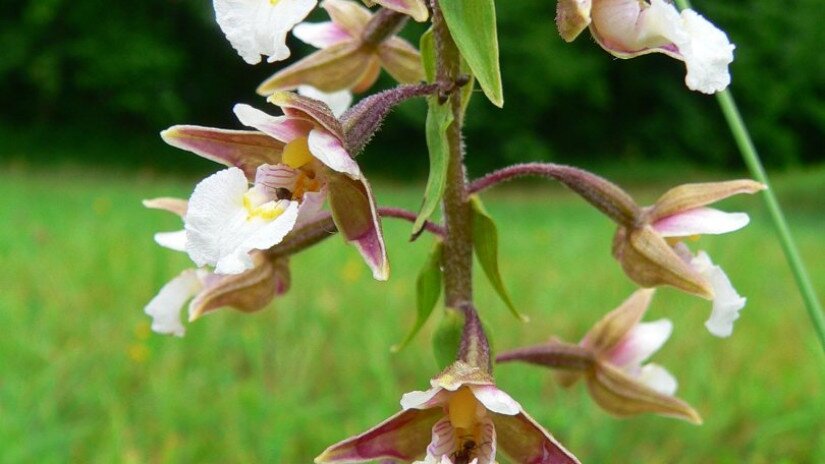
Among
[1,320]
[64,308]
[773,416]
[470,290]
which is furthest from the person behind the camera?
[64,308]

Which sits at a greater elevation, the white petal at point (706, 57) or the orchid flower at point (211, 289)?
the white petal at point (706, 57)

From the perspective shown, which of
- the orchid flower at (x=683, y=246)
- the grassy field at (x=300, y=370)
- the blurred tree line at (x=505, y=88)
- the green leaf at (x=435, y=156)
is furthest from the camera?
the blurred tree line at (x=505, y=88)

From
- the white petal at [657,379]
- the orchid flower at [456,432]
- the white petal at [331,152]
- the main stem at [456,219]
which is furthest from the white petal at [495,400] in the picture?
the white petal at [657,379]

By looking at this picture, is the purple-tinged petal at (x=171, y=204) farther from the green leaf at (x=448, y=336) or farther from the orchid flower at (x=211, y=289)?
the green leaf at (x=448, y=336)

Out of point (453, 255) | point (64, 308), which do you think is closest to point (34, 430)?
point (64, 308)

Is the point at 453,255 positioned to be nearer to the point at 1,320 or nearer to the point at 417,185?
the point at 1,320
